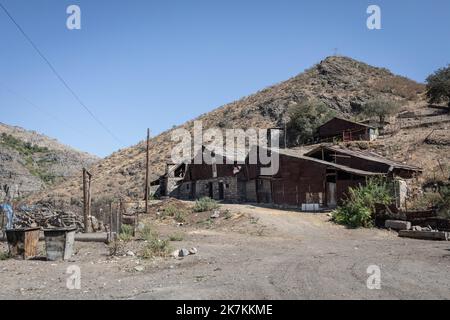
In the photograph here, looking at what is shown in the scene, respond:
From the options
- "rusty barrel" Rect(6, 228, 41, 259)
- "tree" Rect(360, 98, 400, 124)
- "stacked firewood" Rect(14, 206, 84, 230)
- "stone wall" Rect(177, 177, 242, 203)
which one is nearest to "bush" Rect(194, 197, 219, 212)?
"stone wall" Rect(177, 177, 242, 203)

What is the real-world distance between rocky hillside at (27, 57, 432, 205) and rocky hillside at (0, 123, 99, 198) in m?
14.5

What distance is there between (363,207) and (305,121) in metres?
36.0

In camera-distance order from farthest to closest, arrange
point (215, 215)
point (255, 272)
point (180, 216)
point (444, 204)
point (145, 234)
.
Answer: point (180, 216) < point (215, 215) < point (444, 204) < point (145, 234) < point (255, 272)

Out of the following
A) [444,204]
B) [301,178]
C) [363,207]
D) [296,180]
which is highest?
[301,178]

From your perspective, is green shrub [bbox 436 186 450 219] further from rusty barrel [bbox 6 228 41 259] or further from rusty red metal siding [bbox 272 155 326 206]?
rusty barrel [bbox 6 228 41 259]

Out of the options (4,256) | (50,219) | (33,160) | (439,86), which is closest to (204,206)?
(50,219)

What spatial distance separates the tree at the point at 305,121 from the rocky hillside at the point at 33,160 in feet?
140

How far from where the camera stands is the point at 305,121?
58.2m

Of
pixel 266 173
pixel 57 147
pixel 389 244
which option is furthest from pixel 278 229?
pixel 57 147

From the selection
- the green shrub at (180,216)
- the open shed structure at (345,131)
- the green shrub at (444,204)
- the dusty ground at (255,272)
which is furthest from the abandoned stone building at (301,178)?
the open shed structure at (345,131)

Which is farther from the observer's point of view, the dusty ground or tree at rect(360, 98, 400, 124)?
tree at rect(360, 98, 400, 124)

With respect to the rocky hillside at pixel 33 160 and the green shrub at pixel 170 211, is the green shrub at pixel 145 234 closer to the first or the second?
the green shrub at pixel 170 211

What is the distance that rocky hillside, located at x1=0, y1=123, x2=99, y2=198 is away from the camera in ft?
248

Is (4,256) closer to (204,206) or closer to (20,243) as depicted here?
(20,243)
